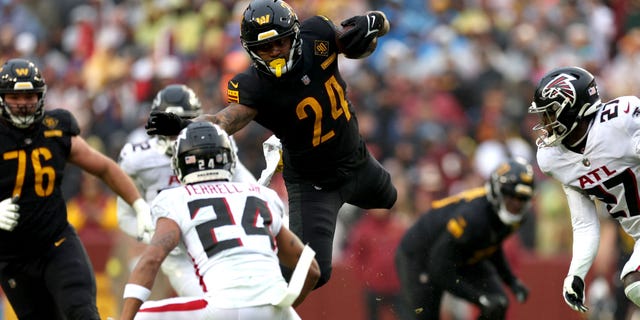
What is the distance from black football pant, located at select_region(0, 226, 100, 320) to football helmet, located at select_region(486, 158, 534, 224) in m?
3.69

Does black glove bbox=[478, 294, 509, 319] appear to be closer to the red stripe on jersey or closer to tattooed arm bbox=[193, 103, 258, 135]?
tattooed arm bbox=[193, 103, 258, 135]

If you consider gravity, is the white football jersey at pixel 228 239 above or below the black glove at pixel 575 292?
above

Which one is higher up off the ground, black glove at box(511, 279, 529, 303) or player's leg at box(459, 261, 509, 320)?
player's leg at box(459, 261, 509, 320)

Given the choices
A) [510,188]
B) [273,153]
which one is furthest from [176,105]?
[510,188]

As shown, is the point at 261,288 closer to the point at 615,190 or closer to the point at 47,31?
the point at 615,190

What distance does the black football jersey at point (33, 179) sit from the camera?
312 inches

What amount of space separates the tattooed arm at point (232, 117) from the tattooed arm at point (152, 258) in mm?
1327

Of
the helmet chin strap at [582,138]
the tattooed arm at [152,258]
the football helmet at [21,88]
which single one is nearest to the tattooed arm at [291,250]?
the tattooed arm at [152,258]

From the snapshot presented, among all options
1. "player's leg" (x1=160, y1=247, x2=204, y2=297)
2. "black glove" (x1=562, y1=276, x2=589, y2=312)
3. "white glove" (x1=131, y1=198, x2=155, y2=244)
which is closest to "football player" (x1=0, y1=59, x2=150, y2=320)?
"white glove" (x1=131, y1=198, x2=155, y2=244)

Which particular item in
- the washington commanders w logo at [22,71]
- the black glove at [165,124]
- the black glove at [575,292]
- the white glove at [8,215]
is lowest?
the black glove at [575,292]

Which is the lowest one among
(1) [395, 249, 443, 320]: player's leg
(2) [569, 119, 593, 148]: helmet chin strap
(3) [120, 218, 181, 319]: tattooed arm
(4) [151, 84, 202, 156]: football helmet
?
(1) [395, 249, 443, 320]: player's leg

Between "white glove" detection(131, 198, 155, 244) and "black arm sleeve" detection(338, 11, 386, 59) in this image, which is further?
"white glove" detection(131, 198, 155, 244)

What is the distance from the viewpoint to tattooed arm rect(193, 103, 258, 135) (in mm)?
7250

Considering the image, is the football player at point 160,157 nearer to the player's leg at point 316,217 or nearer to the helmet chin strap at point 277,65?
the player's leg at point 316,217
